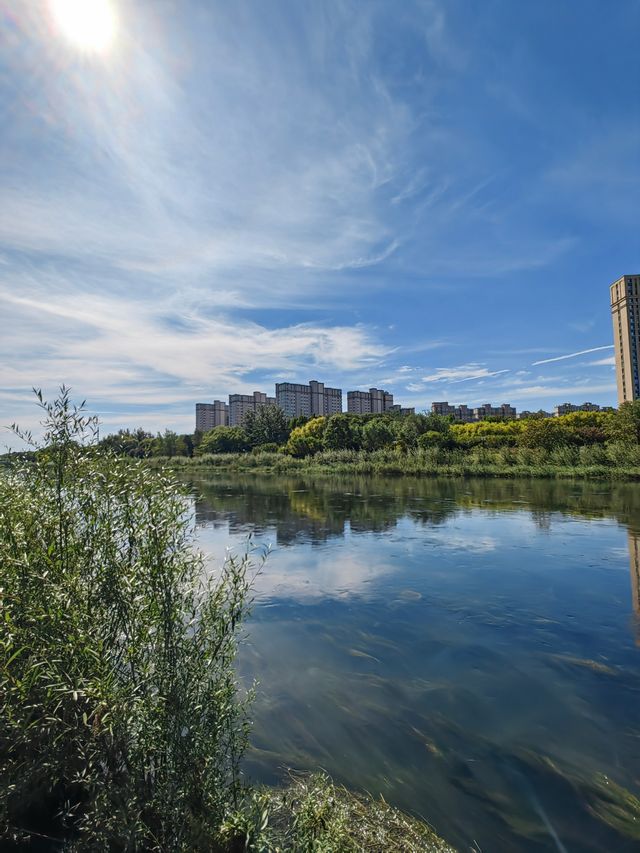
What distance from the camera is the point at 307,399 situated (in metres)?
132

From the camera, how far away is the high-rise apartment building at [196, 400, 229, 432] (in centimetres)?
13675

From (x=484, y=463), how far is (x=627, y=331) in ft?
258

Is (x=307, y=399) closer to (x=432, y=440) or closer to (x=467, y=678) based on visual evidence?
(x=432, y=440)

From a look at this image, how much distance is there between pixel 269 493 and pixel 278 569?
18618 millimetres

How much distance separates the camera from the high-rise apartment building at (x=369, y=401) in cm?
12838

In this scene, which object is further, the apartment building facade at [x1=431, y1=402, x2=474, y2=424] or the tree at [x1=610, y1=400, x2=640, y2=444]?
the apartment building facade at [x1=431, y1=402, x2=474, y2=424]

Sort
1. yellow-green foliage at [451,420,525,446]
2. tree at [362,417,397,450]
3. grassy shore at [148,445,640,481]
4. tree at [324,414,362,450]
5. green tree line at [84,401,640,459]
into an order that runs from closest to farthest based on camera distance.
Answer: grassy shore at [148,445,640,481] → green tree line at [84,401,640,459] → yellow-green foliage at [451,420,525,446] → tree at [362,417,397,450] → tree at [324,414,362,450]

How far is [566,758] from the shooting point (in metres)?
4.57

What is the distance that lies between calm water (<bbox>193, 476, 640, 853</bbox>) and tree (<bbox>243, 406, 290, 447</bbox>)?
61.3 metres

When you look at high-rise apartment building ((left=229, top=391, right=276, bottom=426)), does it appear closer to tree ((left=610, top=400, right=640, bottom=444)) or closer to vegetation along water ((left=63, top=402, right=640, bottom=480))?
vegetation along water ((left=63, top=402, right=640, bottom=480))

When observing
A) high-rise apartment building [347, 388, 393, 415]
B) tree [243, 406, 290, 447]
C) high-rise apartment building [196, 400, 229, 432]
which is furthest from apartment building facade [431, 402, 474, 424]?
tree [243, 406, 290, 447]

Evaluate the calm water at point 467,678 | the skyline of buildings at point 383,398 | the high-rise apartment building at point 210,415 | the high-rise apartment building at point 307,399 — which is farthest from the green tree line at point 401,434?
the high-rise apartment building at point 210,415

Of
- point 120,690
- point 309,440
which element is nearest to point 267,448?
point 309,440

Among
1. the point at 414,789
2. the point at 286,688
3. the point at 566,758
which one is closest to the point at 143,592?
the point at 414,789
